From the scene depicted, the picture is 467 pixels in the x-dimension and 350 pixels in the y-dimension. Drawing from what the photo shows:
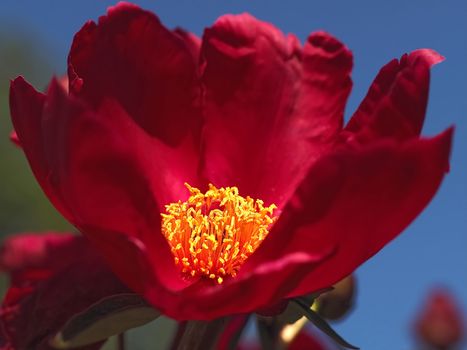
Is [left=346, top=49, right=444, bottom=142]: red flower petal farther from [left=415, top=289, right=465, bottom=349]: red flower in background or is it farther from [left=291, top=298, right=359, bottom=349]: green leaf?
[left=415, top=289, right=465, bottom=349]: red flower in background

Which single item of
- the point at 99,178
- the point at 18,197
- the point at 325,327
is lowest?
the point at 18,197

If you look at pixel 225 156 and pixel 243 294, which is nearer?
pixel 243 294

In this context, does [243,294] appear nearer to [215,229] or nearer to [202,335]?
[202,335]

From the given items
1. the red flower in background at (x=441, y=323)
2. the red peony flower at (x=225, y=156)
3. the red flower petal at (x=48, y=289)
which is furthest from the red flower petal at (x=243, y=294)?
A: the red flower in background at (x=441, y=323)

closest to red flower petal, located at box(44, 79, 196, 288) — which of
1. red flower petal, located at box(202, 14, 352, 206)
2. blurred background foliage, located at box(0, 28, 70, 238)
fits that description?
red flower petal, located at box(202, 14, 352, 206)

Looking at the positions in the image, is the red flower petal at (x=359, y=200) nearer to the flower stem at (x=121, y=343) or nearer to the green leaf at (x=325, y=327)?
the green leaf at (x=325, y=327)

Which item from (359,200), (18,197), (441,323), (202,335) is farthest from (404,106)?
(18,197)

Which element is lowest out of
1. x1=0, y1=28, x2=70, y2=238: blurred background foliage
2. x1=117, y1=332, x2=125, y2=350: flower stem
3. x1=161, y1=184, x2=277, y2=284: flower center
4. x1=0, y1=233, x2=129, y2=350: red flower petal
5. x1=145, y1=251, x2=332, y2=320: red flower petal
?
x1=0, y1=28, x2=70, y2=238: blurred background foliage

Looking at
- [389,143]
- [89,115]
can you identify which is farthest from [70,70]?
[389,143]

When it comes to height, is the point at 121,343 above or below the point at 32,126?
below
